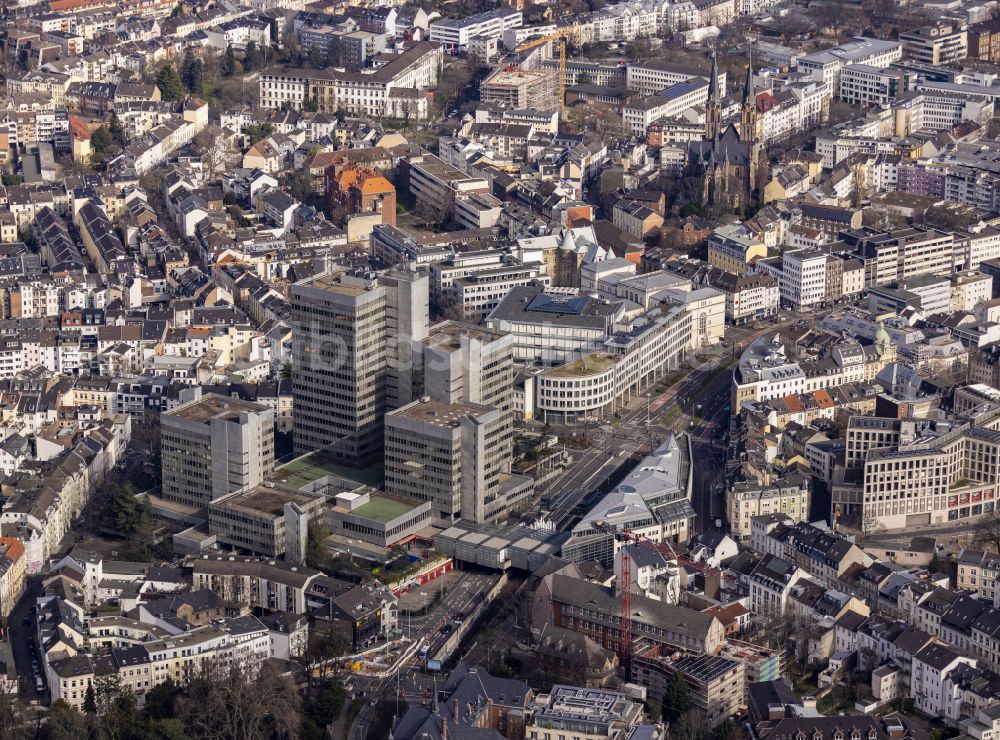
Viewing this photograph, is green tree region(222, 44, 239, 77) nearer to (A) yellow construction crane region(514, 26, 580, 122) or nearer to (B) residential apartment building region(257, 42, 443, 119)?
(B) residential apartment building region(257, 42, 443, 119)

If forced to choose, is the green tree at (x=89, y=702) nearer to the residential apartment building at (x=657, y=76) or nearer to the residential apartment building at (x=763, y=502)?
the residential apartment building at (x=763, y=502)

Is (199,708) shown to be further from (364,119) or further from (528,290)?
(364,119)

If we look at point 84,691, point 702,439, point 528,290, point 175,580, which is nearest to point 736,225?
point 528,290

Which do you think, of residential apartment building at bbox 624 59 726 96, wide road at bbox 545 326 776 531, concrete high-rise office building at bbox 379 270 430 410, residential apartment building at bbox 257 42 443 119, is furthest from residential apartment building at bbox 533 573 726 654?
residential apartment building at bbox 624 59 726 96

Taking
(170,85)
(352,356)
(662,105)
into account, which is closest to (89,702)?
(352,356)

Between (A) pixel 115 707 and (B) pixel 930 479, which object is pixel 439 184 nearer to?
(B) pixel 930 479
